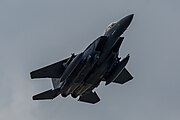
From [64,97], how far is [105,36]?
26.9ft

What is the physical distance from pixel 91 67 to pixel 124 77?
925 cm

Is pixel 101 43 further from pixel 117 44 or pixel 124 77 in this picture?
pixel 124 77

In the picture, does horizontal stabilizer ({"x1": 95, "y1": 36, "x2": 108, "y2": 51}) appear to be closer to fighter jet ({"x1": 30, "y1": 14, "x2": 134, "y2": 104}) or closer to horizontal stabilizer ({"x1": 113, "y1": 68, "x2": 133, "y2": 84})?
fighter jet ({"x1": 30, "y1": 14, "x2": 134, "y2": 104})

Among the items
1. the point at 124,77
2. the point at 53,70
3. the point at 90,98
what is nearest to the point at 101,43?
the point at 53,70

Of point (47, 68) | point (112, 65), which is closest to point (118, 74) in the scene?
point (112, 65)

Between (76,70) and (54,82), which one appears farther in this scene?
(54,82)

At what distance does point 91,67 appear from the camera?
8194cm

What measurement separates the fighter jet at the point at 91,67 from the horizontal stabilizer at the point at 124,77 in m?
5.28

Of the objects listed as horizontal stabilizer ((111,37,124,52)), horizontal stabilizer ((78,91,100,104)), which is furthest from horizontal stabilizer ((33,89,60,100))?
horizontal stabilizer ((111,37,124,52))

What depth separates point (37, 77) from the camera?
86.5 metres

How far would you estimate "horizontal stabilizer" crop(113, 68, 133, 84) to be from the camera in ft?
296

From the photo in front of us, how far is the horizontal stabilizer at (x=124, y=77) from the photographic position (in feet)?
296

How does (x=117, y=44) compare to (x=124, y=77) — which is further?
(x=124, y=77)

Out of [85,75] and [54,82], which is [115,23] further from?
[54,82]
